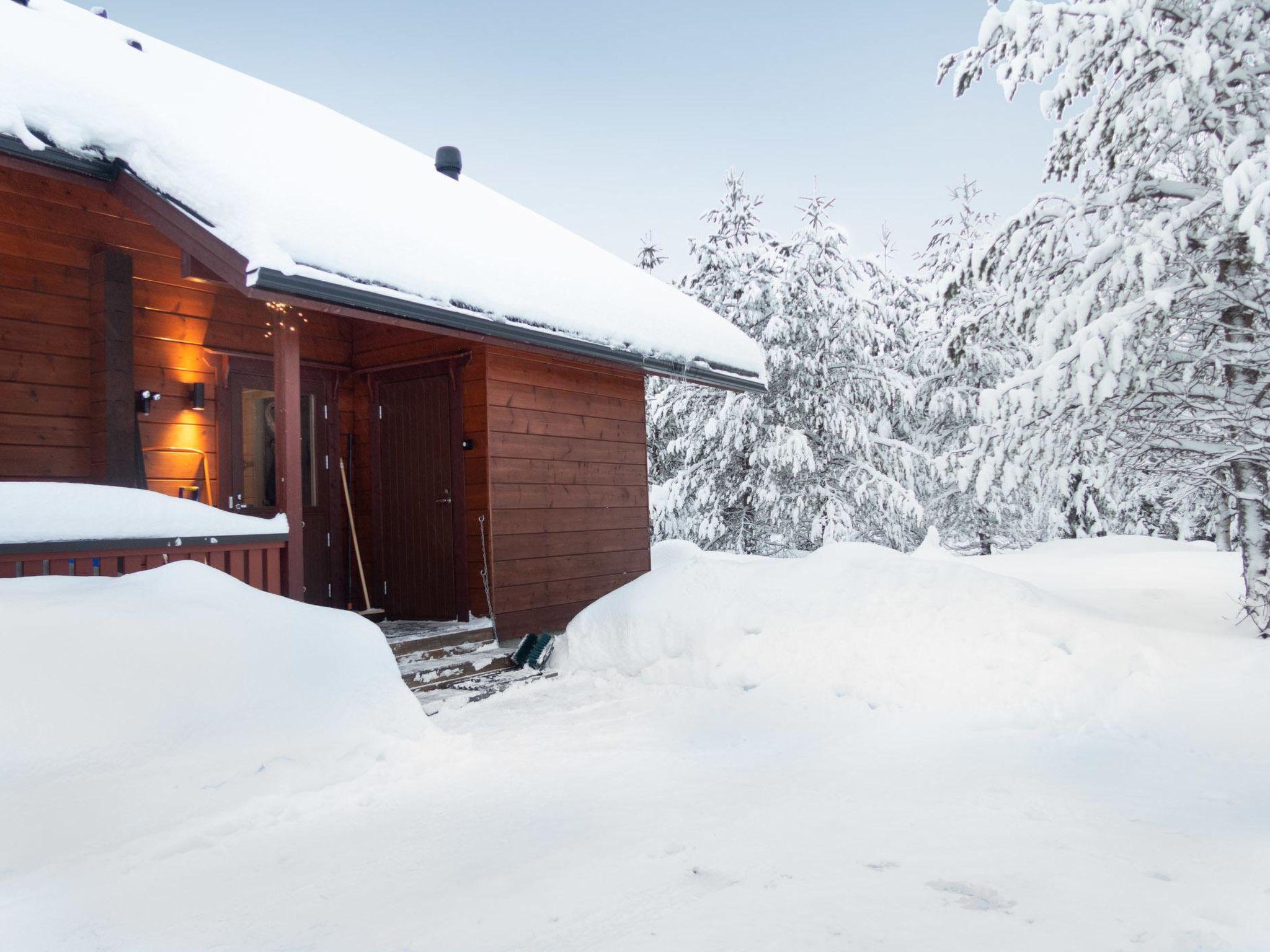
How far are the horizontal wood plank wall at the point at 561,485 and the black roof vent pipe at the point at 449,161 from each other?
3.27 m

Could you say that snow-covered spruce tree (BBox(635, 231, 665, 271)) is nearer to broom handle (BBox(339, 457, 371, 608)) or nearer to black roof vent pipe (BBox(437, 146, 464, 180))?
black roof vent pipe (BBox(437, 146, 464, 180))

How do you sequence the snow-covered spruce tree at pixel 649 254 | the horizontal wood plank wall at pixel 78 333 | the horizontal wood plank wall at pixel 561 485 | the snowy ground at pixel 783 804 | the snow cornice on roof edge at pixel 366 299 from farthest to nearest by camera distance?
the snow-covered spruce tree at pixel 649 254, the horizontal wood plank wall at pixel 561 485, the horizontal wood plank wall at pixel 78 333, the snow cornice on roof edge at pixel 366 299, the snowy ground at pixel 783 804

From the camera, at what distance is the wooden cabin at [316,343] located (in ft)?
16.1

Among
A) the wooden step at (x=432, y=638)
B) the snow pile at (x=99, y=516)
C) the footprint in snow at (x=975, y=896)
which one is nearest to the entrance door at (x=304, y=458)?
the wooden step at (x=432, y=638)

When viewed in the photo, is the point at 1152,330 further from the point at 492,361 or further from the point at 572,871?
the point at 572,871

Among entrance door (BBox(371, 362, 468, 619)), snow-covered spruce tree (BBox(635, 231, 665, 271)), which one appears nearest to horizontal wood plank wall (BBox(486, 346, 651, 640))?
entrance door (BBox(371, 362, 468, 619))

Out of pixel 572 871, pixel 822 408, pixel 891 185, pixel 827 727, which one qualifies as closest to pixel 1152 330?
pixel 827 727

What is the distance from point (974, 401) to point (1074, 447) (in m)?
10.1

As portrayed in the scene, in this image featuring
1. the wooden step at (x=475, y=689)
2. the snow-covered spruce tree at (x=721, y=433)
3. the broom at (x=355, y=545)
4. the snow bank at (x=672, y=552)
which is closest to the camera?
the wooden step at (x=475, y=689)

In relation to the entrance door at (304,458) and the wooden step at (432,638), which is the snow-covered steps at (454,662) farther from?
the entrance door at (304,458)

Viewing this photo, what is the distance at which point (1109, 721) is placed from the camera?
185 inches

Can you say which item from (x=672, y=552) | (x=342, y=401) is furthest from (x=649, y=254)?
(x=342, y=401)

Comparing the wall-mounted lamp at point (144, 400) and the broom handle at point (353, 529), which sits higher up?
the wall-mounted lamp at point (144, 400)

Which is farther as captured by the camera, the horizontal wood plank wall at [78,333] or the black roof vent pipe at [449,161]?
the black roof vent pipe at [449,161]
